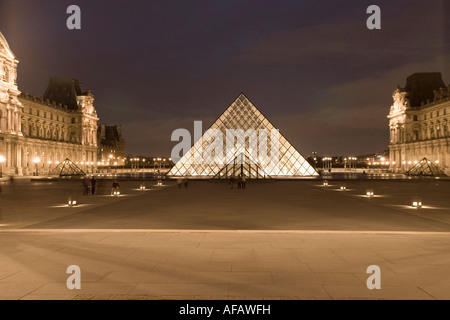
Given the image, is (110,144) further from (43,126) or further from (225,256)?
(225,256)

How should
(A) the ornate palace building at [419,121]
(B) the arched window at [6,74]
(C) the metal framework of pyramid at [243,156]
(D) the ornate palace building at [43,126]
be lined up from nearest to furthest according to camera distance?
(C) the metal framework of pyramid at [243,156] < (B) the arched window at [6,74] < (D) the ornate palace building at [43,126] < (A) the ornate palace building at [419,121]

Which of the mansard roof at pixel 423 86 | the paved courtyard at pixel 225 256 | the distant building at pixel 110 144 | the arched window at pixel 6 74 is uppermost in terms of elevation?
the mansard roof at pixel 423 86

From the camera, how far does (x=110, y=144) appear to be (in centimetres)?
11131

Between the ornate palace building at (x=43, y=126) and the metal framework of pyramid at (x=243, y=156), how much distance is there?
2298 cm

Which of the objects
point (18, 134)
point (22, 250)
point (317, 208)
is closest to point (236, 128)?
point (18, 134)

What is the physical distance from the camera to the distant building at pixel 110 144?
4107 inches

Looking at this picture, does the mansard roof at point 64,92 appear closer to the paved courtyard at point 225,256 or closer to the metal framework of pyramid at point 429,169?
the metal framework of pyramid at point 429,169

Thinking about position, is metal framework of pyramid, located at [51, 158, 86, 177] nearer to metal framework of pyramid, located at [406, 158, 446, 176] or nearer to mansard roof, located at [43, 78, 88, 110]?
mansard roof, located at [43, 78, 88, 110]

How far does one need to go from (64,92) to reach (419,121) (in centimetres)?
7698

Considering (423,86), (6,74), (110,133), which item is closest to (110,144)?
(110,133)

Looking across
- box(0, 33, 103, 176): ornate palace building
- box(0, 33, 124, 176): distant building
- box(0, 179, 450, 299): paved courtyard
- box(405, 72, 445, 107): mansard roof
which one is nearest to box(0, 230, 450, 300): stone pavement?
box(0, 179, 450, 299): paved courtyard

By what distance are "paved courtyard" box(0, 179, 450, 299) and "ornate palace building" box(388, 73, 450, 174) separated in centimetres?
6203

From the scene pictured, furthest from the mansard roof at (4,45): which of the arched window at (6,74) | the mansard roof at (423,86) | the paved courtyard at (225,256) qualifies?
the mansard roof at (423,86)
